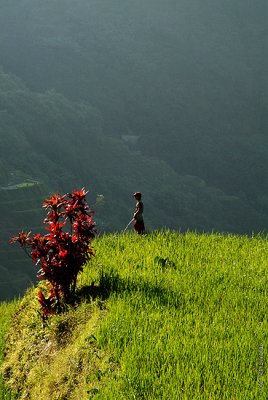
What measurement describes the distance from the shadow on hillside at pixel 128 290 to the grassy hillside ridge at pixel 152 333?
0.02 meters

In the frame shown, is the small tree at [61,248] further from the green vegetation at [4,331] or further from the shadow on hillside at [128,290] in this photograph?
the green vegetation at [4,331]

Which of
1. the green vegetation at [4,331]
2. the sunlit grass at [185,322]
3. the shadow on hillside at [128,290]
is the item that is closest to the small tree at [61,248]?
the shadow on hillside at [128,290]

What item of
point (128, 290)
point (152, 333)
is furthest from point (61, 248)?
point (152, 333)

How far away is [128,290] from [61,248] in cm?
123

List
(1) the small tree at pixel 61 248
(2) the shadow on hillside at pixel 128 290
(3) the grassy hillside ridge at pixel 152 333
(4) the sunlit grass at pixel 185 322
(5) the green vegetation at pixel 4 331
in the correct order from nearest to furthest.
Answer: (4) the sunlit grass at pixel 185 322, (3) the grassy hillside ridge at pixel 152 333, (2) the shadow on hillside at pixel 128 290, (5) the green vegetation at pixel 4 331, (1) the small tree at pixel 61 248

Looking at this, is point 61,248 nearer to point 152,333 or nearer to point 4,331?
point 152,333

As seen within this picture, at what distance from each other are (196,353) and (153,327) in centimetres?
90

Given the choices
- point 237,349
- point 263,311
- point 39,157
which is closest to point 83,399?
point 237,349

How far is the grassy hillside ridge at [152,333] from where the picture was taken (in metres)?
6.15

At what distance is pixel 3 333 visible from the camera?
1139cm

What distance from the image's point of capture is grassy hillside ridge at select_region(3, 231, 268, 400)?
6148 mm

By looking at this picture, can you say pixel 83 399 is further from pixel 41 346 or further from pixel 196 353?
pixel 41 346

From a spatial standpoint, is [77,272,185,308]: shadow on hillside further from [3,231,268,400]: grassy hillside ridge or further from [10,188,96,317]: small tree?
[10,188,96,317]: small tree

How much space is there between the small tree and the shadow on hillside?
1.14 feet
